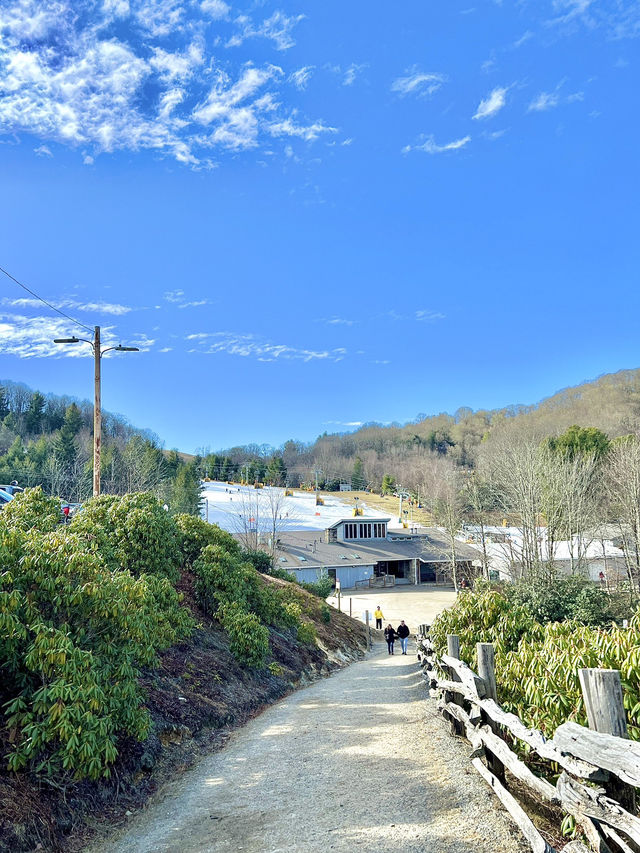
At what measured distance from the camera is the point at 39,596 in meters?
6.31

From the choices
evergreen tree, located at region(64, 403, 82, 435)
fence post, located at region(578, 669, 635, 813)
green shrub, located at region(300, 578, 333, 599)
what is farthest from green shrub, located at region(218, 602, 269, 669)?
evergreen tree, located at region(64, 403, 82, 435)

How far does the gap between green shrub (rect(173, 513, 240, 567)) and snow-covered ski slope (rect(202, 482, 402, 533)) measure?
1052 inches

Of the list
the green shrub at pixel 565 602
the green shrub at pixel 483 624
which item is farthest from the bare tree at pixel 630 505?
the green shrub at pixel 483 624

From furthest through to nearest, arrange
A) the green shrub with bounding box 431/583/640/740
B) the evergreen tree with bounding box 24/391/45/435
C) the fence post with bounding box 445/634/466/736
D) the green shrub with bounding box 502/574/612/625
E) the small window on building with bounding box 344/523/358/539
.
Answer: the evergreen tree with bounding box 24/391/45/435, the small window on building with bounding box 344/523/358/539, the green shrub with bounding box 502/574/612/625, the fence post with bounding box 445/634/466/736, the green shrub with bounding box 431/583/640/740

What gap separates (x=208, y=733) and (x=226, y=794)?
2.73 metres

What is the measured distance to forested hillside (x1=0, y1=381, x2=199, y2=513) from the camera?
57.1 metres

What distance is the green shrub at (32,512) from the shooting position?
7.86 meters

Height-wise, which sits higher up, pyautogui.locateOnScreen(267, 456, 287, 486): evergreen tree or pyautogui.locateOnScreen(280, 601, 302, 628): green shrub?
pyautogui.locateOnScreen(267, 456, 287, 486): evergreen tree

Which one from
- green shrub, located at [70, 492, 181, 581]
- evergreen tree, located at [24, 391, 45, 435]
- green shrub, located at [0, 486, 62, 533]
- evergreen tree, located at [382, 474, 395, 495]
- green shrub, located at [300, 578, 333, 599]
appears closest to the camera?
green shrub, located at [0, 486, 62, 533]

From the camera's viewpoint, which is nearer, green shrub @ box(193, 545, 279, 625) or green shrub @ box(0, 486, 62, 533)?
green shrub @ box(0, 486, 62, 533)

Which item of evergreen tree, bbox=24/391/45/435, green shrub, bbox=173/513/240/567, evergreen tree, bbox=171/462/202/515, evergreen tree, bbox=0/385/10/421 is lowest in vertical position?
green shrub, bbox=173/513/240/567

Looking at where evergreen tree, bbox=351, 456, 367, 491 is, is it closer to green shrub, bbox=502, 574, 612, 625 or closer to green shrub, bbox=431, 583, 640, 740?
green shrub, bbox=502, 574, 612, 625

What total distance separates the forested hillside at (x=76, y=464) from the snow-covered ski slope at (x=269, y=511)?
4.56 m

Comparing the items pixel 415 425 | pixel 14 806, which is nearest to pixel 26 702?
pixel 14 806
